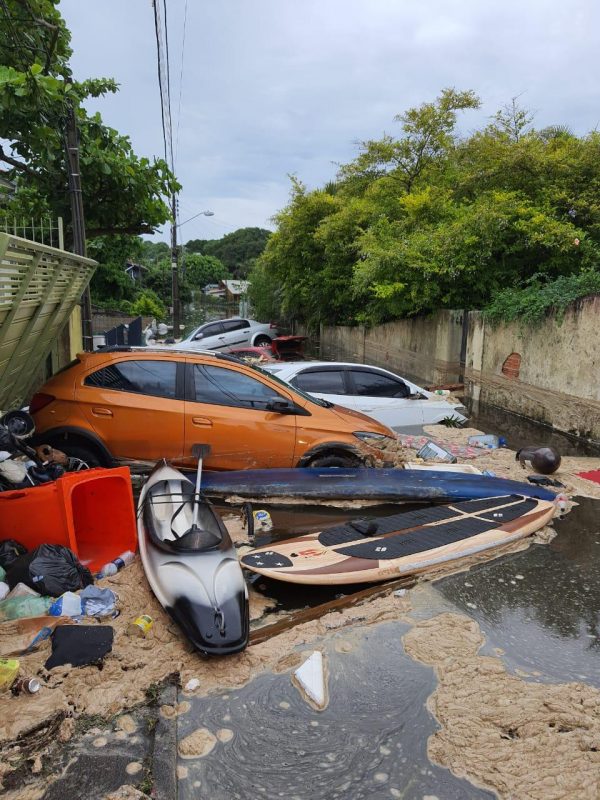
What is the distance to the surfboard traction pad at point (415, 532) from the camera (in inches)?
181

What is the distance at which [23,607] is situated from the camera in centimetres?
369

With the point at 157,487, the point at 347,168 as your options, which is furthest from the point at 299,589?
the point at 347,168

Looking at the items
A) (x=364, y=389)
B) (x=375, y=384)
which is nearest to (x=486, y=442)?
(x=375, y=384)

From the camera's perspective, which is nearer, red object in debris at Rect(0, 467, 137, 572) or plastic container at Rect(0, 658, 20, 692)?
plastic container at Rect(0, 658, 20, 692)

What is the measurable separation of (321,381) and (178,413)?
3.35 meters

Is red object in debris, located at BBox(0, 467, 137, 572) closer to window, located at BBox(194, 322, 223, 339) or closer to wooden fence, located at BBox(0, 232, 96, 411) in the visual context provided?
wooden fence, located at BBox(0, 232, 96, 411)

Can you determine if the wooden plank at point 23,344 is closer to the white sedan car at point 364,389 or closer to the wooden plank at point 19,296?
the wooden plank at point 19,296

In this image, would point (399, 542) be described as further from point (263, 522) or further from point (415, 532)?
point (263, 522)

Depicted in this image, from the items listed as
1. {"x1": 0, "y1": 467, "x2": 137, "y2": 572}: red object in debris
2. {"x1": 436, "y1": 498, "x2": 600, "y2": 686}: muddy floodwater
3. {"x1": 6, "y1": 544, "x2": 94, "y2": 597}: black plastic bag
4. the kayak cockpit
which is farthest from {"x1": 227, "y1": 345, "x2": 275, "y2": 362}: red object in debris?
{"x1": 6, "y1": 544, "x2": 94, "y2": 597}: black plastic bag

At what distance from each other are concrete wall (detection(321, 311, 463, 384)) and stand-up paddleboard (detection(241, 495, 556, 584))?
9517 mm

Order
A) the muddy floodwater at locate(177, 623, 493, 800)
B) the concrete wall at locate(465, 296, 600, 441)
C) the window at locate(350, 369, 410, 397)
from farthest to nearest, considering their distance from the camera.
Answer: the concrete wall at locate(465, 296, 600, 441)
the window at locate(350, 369, 410, 397)
the muddy floodwater at locate(177, 623, 493, 800)

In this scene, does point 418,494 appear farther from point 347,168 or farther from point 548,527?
point 347,168

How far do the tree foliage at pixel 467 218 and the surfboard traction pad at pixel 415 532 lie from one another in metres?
6.70

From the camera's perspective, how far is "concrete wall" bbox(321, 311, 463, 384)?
15.2 meters
